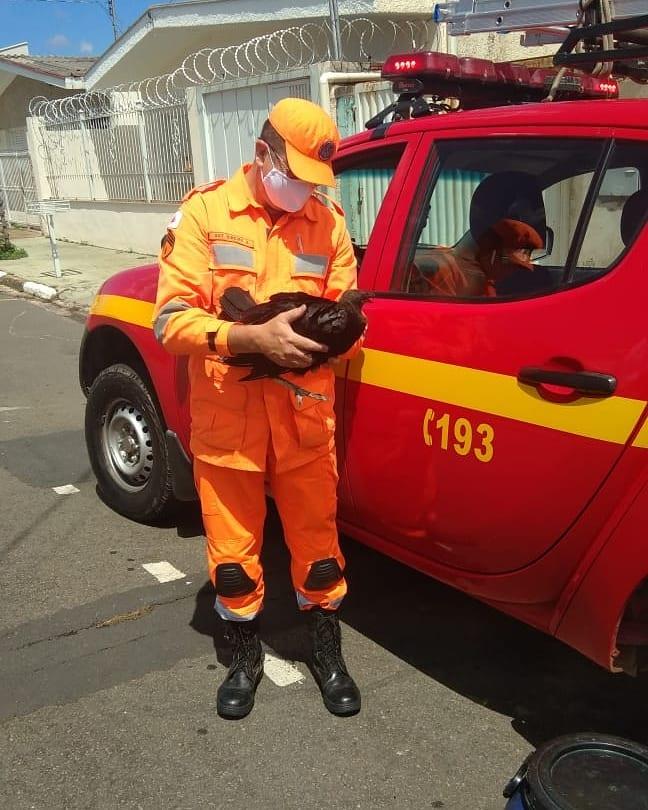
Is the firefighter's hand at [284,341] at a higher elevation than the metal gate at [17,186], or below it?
higher

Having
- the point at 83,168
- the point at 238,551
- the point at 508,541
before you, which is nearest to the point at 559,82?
the point at 508,541

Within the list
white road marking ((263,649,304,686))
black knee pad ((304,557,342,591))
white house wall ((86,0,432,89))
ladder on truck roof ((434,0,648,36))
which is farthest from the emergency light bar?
Result: white house wall ((86,0,432,89))

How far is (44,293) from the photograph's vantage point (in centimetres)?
1148

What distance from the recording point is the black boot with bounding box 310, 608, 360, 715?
266 cm

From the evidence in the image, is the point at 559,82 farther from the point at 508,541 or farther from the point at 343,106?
the point at 343,106

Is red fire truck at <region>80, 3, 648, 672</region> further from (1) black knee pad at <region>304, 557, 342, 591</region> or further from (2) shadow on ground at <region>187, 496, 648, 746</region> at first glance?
(2) shadow on ground at <region>187, 496, 648, 746</region>

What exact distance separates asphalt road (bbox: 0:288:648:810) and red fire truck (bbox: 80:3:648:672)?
43 centimetres

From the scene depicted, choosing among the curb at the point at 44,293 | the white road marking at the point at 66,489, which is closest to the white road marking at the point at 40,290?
the curb at the point at 44,293

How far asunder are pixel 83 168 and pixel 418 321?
15390 mm

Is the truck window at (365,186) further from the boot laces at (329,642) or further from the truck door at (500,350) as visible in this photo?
the boot laces at (329,642)

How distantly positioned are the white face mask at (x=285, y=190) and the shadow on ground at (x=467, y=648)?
1.60 metres

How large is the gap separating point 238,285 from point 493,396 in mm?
800

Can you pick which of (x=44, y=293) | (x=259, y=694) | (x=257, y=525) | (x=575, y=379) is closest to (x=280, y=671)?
(x=259, y=694)

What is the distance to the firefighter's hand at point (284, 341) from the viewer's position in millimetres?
2189
